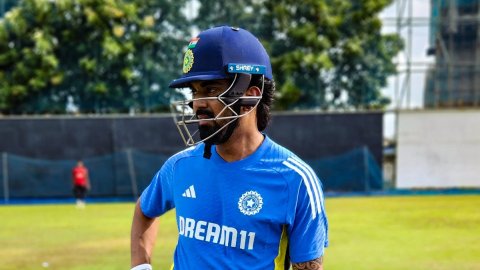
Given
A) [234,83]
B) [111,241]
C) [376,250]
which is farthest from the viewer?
[111,241]

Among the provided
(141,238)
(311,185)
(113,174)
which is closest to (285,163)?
(311,185)

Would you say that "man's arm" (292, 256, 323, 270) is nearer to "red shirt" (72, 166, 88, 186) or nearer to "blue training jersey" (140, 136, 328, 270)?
"blue training jersey" (140, 136, 328, 270)

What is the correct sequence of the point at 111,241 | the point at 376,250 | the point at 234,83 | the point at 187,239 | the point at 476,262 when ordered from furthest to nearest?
1. the point at 111,241
2. the point at 376,250
3. the point at 476,262
4. the point at 187,239
5. the point at 234,83

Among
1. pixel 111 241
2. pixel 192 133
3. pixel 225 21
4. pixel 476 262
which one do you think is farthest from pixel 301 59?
pixel 192 133

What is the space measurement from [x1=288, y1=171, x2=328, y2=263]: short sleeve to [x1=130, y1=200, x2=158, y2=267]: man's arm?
931 millimetres

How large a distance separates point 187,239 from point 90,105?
29034mm

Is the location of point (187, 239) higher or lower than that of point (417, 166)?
higher

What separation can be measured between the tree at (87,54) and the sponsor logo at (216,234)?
28.2 m

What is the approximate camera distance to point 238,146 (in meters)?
2.98

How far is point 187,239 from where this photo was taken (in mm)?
3055

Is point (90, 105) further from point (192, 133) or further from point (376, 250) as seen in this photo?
point (192, 133)

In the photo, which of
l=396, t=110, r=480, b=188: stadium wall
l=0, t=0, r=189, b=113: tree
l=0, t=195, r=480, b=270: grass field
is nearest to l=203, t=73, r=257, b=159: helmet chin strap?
→ l=0, t=195, r=480, b=270: grass field

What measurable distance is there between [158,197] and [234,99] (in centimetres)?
86

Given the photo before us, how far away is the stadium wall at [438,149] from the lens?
30703 millimetres
